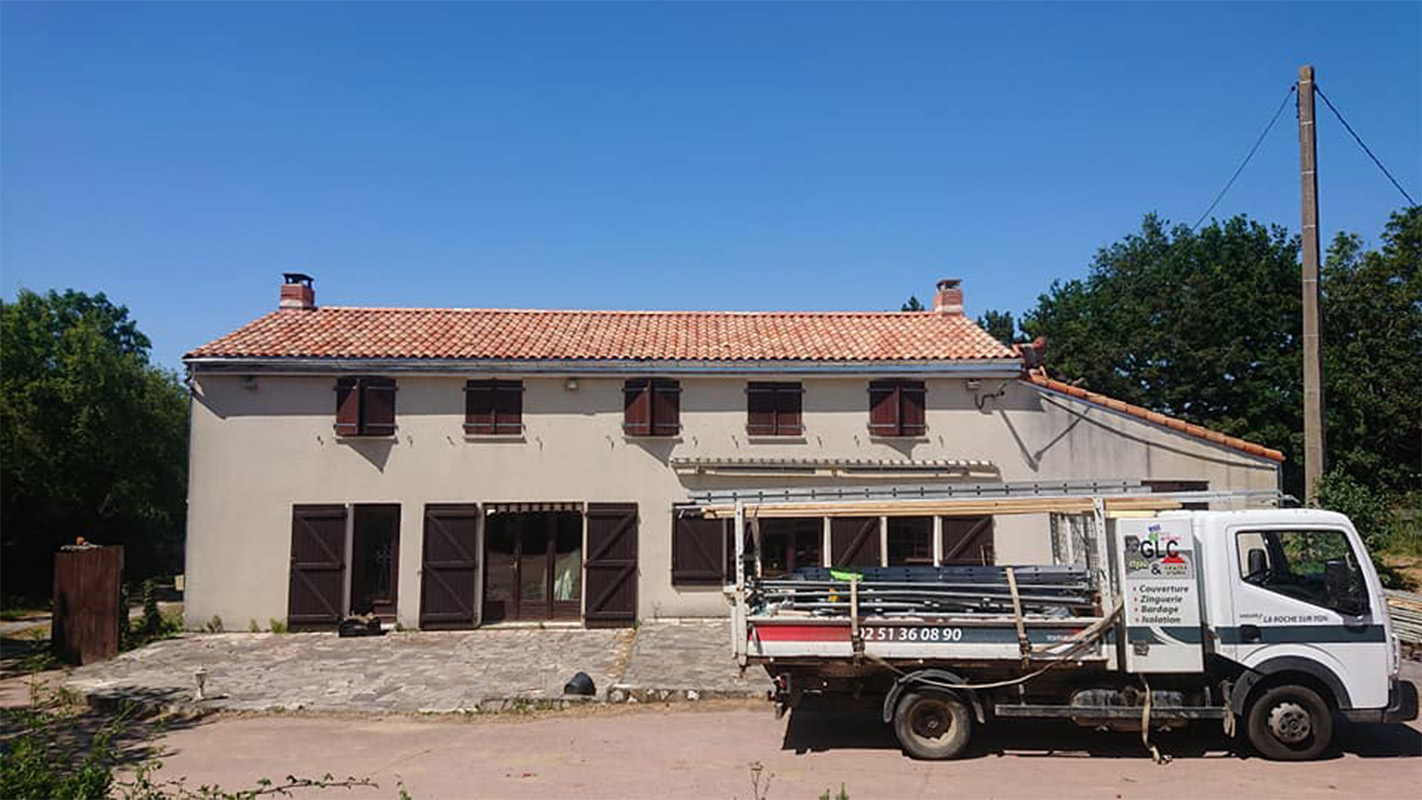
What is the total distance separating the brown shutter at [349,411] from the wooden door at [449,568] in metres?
1.98

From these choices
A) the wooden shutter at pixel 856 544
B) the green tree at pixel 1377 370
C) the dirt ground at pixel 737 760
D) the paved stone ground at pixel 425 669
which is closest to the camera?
the dirt ground at pixel 737 760

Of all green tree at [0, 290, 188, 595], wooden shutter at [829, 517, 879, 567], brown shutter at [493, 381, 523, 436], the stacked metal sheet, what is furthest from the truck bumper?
green tree at [0, 290, 188, 595]

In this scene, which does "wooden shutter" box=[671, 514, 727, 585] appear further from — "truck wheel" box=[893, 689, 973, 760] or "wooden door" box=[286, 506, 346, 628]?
"truck wheel" box=[893, 689, 973, 760]

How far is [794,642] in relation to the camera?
8344 mm

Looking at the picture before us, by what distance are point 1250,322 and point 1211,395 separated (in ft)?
9.79

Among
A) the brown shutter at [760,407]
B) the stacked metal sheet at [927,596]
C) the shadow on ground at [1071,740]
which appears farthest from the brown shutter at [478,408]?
the shadow on ground at [1071,740]

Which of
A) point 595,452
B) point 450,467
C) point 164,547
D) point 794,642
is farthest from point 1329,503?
point 164,547

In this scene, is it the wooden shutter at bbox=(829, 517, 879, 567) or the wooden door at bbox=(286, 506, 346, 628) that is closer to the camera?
the wooden door at bbox=(286, 506, 346, 628)

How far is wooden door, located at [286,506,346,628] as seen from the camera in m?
15.4

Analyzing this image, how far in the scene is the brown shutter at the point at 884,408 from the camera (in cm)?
1588

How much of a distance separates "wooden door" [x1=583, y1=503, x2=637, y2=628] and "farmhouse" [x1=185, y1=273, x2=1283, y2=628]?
0.12 ft

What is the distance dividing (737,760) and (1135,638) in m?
3.96

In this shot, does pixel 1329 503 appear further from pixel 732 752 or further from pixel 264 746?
pixel 264 746

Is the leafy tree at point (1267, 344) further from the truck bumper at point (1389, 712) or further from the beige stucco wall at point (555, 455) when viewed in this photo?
the truck bumper at point (1389, 712)
